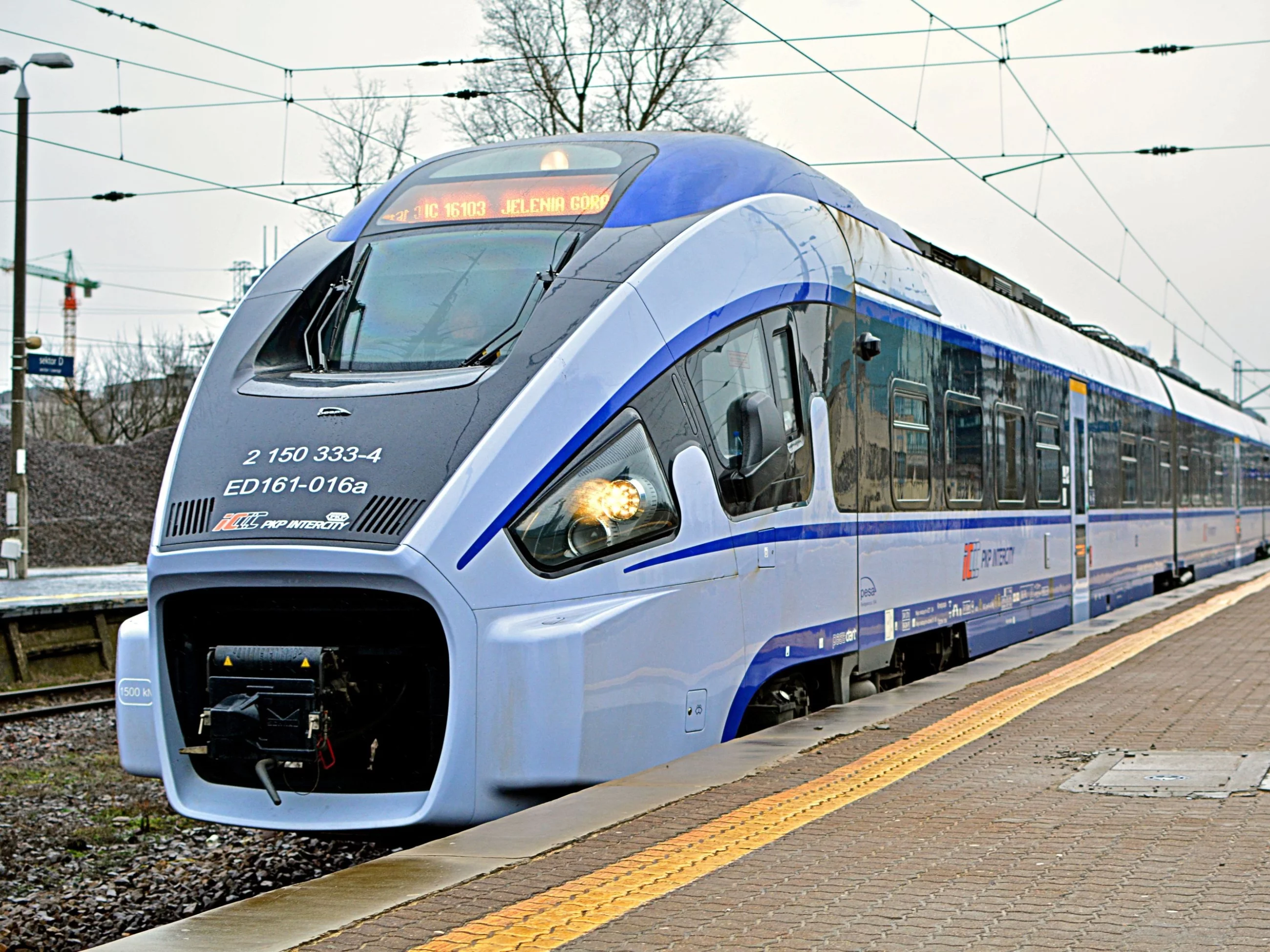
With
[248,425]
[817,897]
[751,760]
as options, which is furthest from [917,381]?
[817,897]

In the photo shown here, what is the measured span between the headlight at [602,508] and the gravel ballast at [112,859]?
2217 millimetres

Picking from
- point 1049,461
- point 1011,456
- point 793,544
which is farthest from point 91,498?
point 793,544

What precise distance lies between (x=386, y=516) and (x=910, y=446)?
515cm

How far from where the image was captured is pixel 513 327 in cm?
695

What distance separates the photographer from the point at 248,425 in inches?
263

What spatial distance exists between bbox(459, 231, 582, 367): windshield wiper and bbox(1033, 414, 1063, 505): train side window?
24.7ft

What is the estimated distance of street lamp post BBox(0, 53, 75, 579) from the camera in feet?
80.0

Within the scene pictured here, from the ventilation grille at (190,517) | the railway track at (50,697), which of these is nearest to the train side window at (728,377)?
the ventilation grille at (190,517)

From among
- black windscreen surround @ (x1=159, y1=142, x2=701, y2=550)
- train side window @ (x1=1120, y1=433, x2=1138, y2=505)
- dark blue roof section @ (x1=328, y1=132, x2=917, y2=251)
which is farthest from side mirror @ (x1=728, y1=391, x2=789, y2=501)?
train side window @ (x1=1120, y1=433, x2=1138, y2=505)

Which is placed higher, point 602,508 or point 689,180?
point 689,180

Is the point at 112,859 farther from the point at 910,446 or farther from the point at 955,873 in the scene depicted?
the point at 910,446

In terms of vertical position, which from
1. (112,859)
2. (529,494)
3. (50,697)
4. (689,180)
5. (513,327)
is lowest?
(112,859)

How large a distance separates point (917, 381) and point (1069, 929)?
20.8ft

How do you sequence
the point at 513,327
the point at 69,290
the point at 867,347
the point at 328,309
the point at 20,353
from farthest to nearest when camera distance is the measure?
the point at 69,290 → the point at 20,353 → the point at 867,347 → the point at 328,309 → the point at 513,327
